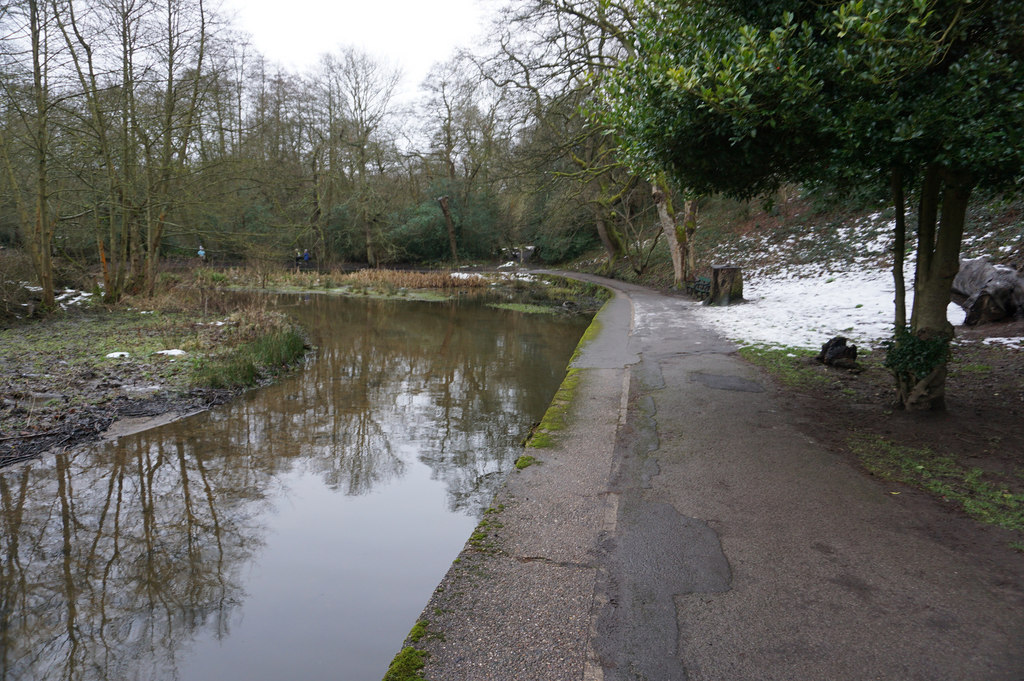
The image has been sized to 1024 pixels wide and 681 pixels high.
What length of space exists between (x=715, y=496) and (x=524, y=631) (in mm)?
2058

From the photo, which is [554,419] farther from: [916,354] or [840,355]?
[840,355]


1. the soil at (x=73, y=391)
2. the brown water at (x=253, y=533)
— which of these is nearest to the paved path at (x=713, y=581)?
the brown water at (x=253, y=533)

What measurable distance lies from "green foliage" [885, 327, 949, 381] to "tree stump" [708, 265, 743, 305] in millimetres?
10289

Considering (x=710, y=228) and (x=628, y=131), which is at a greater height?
(x=710, y=228)

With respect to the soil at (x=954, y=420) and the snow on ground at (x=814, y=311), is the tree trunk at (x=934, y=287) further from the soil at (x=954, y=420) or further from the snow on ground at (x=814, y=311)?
the snow on ground at (x=814, y=311)

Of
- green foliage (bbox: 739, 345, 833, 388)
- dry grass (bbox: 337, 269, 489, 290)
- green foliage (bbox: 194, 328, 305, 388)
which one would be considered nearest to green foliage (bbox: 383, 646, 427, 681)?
green foliage (bbox: 739, 345, 833, 388)

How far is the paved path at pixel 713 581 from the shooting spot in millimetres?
2475

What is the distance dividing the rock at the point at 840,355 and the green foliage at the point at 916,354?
2072 mm

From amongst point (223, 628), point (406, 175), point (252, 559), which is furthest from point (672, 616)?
point (406, 175)

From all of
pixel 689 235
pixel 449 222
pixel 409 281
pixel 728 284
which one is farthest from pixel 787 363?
pixel 449 222

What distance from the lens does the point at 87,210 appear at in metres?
13.9

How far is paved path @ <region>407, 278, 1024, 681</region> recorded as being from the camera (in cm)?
247

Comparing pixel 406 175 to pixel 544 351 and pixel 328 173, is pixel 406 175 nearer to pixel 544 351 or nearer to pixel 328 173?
pixel 328 173

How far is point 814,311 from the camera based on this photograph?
12016 millimetres
